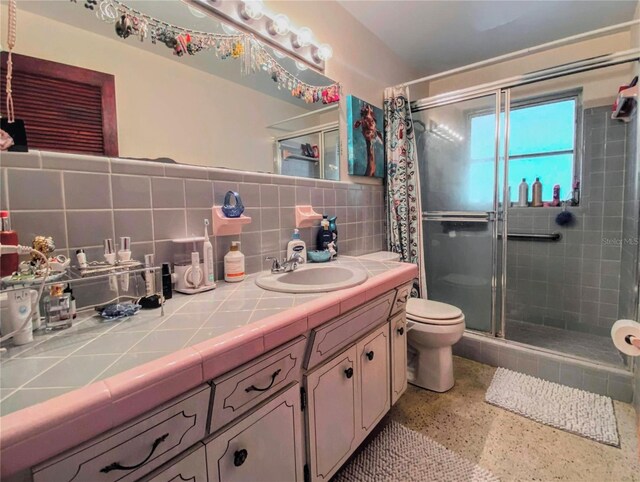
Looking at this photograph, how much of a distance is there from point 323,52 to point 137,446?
6.14 feet

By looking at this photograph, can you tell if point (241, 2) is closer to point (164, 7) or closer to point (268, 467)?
point (164, 7)

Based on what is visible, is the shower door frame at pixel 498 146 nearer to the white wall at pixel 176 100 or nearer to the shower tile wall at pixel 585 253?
the shower tile wall at pixel 585 253

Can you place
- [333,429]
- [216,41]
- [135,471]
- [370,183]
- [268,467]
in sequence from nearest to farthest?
[135,471] → [268,467] → [333,429] → [216,41] → [370,183]

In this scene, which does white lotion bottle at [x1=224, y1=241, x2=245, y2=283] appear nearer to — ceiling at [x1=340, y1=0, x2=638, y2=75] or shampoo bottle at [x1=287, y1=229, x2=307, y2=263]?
shampoo bottle at [x1=287, y1=229, x2=307, y2=263]

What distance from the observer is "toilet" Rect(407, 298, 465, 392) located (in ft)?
5.38

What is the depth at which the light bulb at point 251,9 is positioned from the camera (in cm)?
129

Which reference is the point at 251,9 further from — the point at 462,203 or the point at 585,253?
the point at 585,253

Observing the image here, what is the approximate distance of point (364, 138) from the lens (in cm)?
202

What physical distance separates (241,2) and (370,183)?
4.22 ft

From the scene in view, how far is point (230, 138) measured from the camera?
1.27 metres

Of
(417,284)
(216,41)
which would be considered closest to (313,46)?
(216,41)

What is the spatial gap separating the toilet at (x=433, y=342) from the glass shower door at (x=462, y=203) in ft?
1.97

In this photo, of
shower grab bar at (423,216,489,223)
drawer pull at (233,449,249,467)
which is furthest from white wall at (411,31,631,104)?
drawer pull at (233,449,249,467)

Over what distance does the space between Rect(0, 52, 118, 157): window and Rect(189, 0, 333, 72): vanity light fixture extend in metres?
0.55
